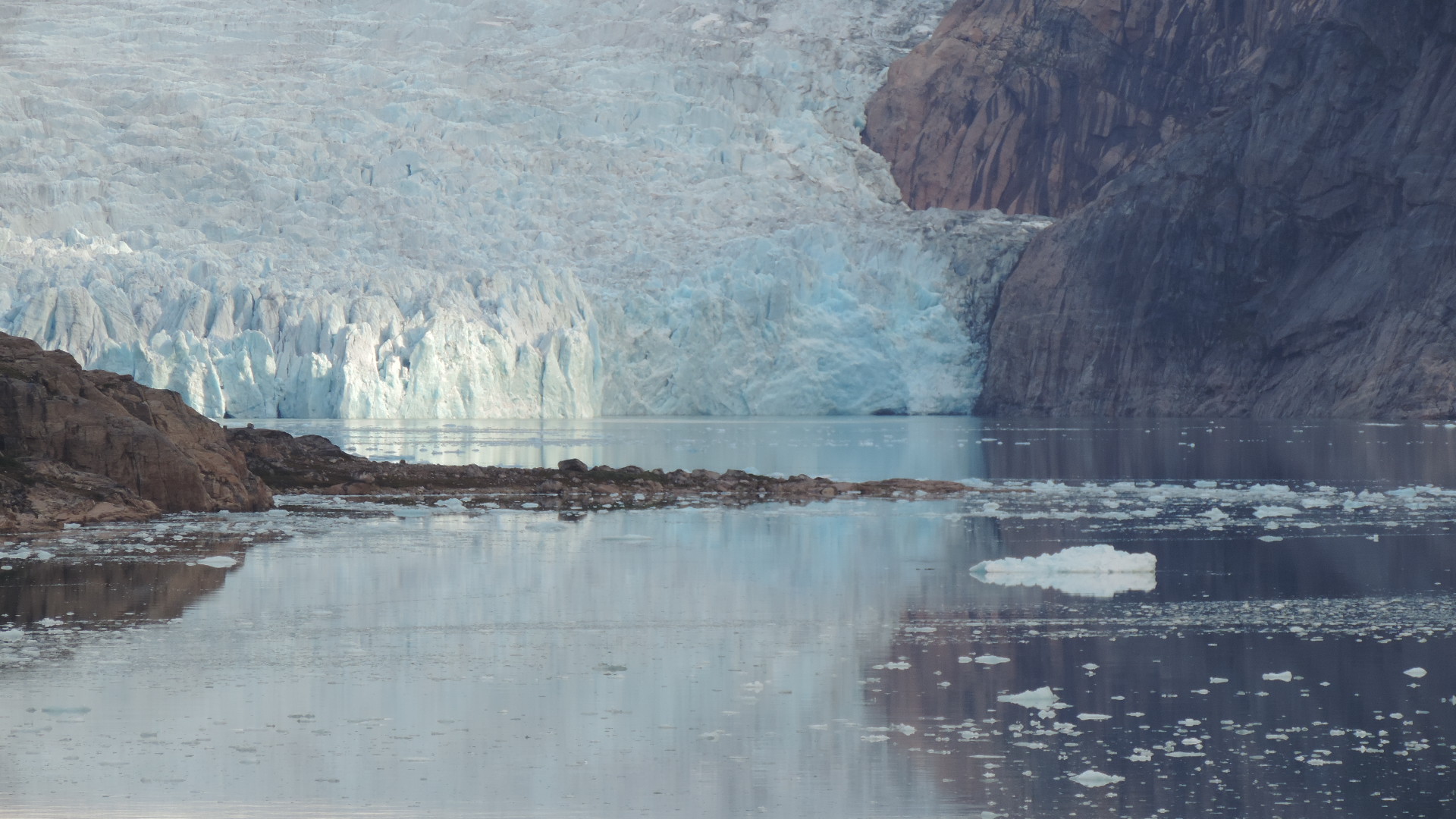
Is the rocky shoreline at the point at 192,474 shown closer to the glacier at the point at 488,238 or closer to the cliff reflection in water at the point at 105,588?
the cliff reflection in water at the point at 105,588

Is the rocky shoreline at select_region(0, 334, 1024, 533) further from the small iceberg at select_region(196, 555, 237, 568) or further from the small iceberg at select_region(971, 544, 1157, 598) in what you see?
the small iceberg at select_region(971, 544, 1157, 598)

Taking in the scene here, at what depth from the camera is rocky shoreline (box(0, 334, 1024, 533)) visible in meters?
17.2

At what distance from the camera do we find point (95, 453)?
703 inches

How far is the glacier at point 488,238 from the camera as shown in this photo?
49.9m

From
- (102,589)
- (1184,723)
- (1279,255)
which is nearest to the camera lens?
(1184,723)

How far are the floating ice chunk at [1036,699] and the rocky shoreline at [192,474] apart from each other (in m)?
11.5

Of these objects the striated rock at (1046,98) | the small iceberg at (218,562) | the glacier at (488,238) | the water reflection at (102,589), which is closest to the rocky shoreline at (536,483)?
the small iceberg at (218,562)

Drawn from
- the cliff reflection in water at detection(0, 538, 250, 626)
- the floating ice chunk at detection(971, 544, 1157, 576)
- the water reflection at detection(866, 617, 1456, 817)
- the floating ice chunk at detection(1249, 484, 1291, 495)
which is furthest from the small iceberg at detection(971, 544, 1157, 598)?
the floating ice chunk at detection(1249, 484, 1291, 495)

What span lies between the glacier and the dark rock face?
2957cm

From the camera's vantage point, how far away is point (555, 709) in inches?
295

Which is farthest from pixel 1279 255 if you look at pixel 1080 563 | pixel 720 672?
pixel 720 672

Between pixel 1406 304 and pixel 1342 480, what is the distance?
97.5 ft

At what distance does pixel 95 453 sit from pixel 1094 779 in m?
14.6

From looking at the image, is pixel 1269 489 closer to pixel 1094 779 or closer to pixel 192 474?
pixel 192 474
